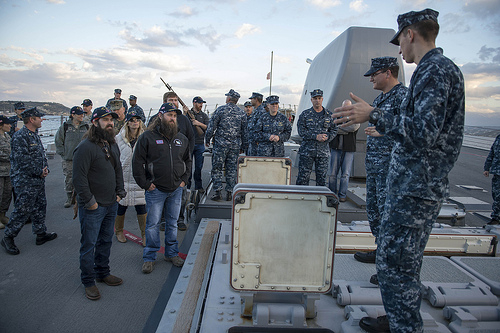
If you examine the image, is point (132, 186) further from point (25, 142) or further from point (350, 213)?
point (350, 213)

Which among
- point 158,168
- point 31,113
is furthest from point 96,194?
point 31,113

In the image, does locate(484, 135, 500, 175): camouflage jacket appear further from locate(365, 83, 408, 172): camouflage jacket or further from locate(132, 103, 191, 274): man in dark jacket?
locate(132, 103, 191, 274): man in dark jacket

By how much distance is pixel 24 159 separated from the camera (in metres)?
4.28

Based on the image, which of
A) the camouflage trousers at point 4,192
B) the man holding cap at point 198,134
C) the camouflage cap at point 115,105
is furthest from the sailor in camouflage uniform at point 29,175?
the man holding cap at point 198,134

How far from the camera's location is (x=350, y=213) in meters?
5.23

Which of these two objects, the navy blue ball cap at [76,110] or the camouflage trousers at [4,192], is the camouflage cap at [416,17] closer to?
the camouflage trousers at [4,192]

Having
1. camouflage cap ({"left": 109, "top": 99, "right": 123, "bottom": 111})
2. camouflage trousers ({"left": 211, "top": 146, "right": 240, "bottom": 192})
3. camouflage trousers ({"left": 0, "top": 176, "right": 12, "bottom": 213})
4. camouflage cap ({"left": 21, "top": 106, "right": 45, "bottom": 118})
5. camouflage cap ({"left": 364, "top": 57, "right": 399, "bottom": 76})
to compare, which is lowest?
camouflage trousers ({"left": 0, "top": 176, "right": 12, "bottom": 213})

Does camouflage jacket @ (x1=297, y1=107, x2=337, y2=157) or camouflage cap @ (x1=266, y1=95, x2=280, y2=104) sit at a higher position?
camouflage cap @ (x1=266, y1=95, x2=280, y2=104)

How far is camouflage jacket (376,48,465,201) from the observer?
5.64ft

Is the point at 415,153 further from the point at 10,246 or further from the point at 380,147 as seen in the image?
the point at 10,246

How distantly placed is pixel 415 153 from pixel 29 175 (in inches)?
180

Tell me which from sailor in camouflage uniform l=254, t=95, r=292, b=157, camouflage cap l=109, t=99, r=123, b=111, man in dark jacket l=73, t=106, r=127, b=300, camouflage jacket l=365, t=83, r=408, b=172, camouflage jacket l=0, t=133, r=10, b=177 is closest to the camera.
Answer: camouflage jacket l=365, t=83, r=408, b=172

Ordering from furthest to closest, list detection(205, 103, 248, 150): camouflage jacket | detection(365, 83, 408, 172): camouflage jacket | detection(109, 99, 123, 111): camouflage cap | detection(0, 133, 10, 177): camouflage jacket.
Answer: detection(109, 99, 123, 111): camouflage cap → detection(205, 103, 248, 150): camouflage jacket → detection(0, 133, 10, 177): camouflage jacket → detection(365, 83, 408, 172): camouflage jacket

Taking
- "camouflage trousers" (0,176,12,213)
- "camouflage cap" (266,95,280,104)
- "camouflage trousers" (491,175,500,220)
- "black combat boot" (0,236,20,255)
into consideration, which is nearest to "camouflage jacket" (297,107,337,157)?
"camouflage cap" (266,95,280,104)
